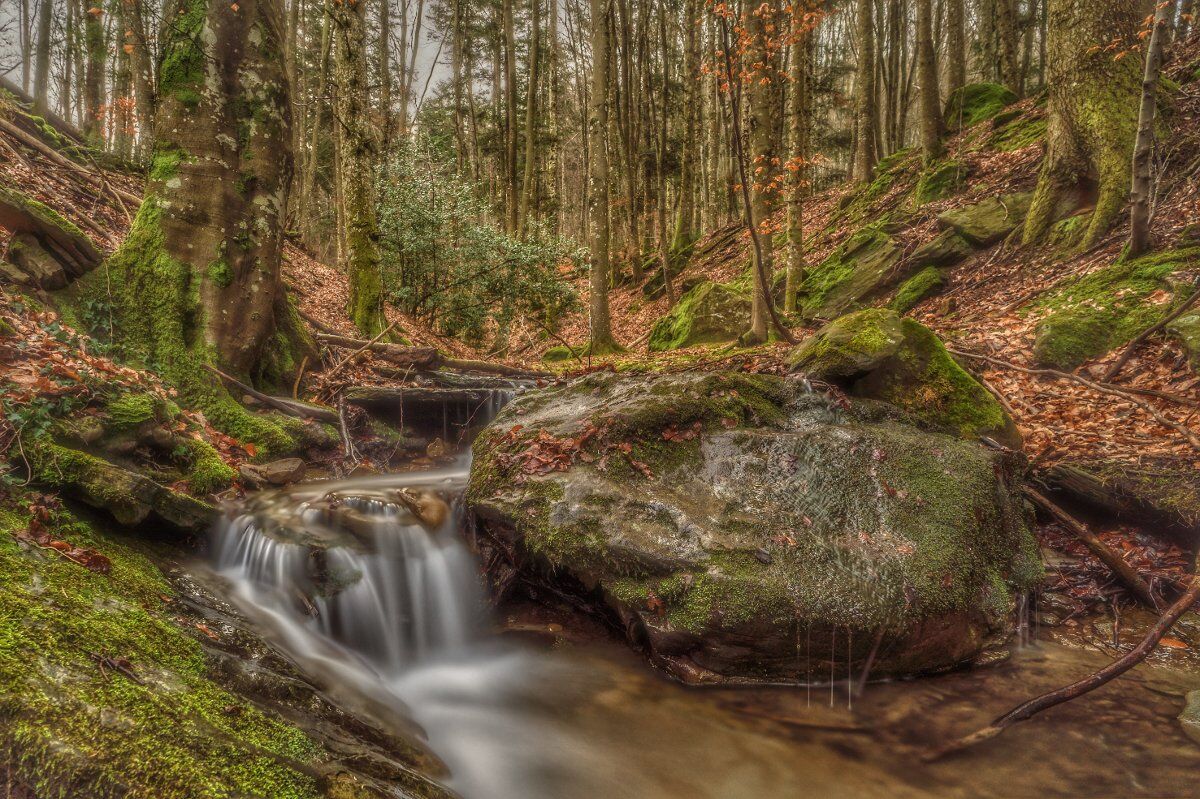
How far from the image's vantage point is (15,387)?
11.7ft

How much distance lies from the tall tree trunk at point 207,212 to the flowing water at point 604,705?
6.01ft

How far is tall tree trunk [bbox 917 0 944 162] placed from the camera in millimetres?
13359

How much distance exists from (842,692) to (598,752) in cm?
156

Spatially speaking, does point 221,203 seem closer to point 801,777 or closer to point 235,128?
point 235,128

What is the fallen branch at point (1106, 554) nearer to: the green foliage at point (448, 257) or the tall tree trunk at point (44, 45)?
the green foliage at point (448, 257)

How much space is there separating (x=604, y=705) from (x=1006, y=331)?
675 cm

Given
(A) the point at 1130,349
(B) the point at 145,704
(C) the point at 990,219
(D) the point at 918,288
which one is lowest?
(B) the point at 145,704

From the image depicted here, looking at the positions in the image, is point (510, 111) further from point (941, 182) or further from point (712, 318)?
point (941, 182)

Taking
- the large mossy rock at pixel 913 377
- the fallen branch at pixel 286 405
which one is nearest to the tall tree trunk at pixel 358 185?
the fallen branch at pixel 286 405

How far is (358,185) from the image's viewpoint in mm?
10664

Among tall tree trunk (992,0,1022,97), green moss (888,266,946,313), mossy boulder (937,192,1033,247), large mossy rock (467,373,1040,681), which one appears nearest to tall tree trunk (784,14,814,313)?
green moss (888,266,946,313)

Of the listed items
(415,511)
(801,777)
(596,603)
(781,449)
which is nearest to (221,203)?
(415,511)

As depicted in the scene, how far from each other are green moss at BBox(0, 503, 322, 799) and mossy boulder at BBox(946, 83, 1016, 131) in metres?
16.7

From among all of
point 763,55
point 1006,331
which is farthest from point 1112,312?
point 763,55
